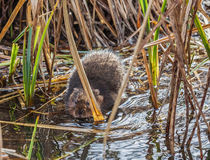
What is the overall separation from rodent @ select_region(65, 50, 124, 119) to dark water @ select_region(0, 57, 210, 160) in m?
0.19

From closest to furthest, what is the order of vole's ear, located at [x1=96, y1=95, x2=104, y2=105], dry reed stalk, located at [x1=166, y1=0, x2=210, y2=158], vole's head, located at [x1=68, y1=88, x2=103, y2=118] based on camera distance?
dry reed stalk, located at [x1=166, y1=0, x2=210, y2=158] → vole's head, located at [x1=68, y1=88, x2=103, y2=118] → vole's ear, located at [x1=96, y1=95, x2=104, y2=105]

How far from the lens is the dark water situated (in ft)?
10.6

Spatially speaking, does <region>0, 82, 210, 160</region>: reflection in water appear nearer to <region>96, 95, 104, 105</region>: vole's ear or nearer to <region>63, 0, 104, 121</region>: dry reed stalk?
<region>63, 0, 104, 121</region>: dry reed stalk

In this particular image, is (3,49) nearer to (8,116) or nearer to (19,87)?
(19,87)

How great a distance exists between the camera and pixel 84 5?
20.9ft

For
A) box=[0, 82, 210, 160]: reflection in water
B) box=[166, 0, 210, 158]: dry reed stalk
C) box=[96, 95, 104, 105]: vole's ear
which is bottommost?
box=[0, 82, 210, 160]: reflection in water

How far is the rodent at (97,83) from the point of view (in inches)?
177

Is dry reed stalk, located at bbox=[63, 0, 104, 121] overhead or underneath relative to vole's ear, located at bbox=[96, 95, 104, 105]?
overhead

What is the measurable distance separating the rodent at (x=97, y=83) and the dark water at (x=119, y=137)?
189mm

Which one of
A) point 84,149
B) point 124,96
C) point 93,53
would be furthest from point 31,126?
point 93,53

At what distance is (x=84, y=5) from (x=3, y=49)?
62.8 inches

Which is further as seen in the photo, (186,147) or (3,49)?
(3,49)

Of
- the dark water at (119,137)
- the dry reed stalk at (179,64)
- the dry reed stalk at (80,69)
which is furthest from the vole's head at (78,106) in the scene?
the dry reed stalk at (179,64)

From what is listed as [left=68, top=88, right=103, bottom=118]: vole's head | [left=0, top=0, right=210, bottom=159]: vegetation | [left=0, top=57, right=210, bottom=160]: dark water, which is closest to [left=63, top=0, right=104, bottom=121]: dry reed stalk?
[left=0, top=0, right=210, bottom=159]: vegetation
